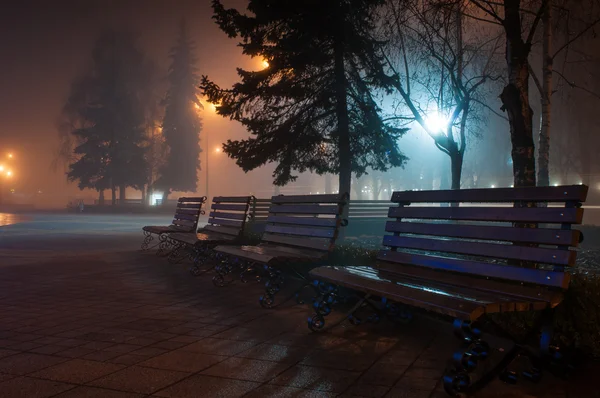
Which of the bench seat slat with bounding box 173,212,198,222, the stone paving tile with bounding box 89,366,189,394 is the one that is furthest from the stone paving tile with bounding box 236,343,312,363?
the bench seat slat with bounding box 173,212,198,222

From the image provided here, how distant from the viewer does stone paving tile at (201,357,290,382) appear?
291 cm

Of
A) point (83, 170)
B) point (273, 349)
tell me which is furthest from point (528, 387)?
point (83, 170)

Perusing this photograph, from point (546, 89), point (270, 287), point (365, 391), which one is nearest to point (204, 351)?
point (365, 391)

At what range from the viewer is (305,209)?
17.6ft

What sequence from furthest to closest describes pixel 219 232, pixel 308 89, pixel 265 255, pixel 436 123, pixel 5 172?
pixel 5 172, pixel 436 123, pixel 308 89, pixel 219 232, pixel 265 255

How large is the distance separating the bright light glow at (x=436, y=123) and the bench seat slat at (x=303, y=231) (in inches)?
258

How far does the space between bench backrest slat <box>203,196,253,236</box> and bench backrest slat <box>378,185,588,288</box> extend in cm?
328

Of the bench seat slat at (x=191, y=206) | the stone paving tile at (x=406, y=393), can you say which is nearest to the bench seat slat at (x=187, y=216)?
the bench seat slat at (x=191, y=206)

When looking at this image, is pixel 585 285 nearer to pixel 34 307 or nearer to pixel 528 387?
pixel 528 387

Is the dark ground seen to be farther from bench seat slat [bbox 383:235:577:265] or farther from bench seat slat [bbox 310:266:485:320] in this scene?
bench seat slat [bbox 383:235:577:265]

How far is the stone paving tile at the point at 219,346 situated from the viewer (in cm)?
340

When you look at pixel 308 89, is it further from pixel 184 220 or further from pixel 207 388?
pixel 207 388

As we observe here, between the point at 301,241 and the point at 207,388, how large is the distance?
2.62 meters

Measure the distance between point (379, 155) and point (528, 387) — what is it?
9215 millimetres
